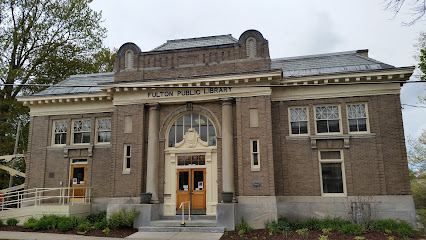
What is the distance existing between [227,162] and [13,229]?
10.7 m

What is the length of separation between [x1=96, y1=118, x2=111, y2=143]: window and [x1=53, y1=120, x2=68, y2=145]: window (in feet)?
7.14

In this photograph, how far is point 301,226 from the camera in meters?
14.9

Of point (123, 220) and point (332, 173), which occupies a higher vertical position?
point (332, 173)

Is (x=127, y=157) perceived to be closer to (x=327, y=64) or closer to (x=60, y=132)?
(x=60, y=132)

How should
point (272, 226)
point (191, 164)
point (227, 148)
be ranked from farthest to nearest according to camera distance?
point (191, 164), point (227, 148), point (272, 226)

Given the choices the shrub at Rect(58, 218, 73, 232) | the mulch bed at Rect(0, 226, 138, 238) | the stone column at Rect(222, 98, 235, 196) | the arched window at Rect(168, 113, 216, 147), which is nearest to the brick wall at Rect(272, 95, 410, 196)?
the stone column at Rect(222, 98, 235, 196)

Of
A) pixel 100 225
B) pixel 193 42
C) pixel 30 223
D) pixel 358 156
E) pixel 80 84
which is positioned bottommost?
pixel 100 225

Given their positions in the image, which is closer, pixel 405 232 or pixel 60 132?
pixel 405 232

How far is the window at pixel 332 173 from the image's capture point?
1611 cm

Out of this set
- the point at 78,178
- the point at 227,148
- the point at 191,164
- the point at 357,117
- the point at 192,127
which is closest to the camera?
the point at 227,148

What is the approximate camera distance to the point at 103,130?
19.5m

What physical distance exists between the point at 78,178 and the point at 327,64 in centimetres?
1588

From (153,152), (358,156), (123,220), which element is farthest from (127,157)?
(358,156)

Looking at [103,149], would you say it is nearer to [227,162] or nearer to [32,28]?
[227,162]
